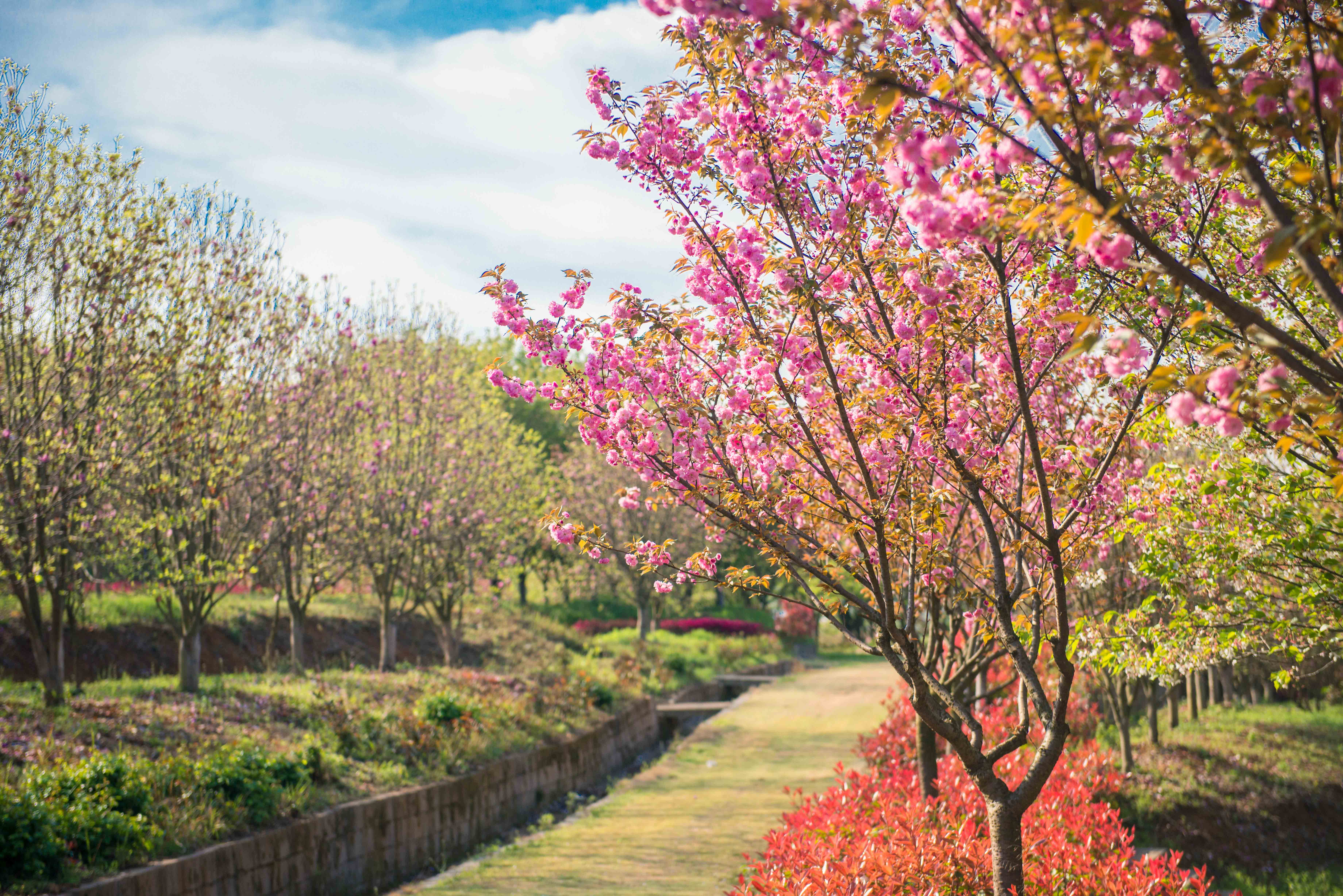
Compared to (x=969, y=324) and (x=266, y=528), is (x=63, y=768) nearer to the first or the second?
(x=266, y=528)

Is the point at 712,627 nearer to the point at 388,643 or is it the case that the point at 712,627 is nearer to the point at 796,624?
the point at 796,624

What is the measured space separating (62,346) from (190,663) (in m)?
4.43

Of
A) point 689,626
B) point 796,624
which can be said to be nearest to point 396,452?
point 689,626

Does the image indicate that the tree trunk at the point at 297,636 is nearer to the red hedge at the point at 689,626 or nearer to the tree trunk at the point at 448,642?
the tree trunk at the point at 448,642

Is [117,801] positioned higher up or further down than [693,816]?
higher up

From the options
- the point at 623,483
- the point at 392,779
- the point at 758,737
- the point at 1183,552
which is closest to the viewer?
the point at 1183,552

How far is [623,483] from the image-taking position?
27.0 metres

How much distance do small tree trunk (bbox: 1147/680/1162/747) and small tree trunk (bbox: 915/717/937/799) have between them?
6.42 metres

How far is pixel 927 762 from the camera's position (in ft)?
21.8

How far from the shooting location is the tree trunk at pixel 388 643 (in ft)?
50.2

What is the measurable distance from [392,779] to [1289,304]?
8.66m

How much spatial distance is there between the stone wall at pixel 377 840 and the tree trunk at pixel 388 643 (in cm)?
443

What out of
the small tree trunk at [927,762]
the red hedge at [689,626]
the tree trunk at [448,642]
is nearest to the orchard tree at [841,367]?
the small tree trunk at [927,762]

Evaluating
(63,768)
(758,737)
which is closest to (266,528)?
(63,768)
